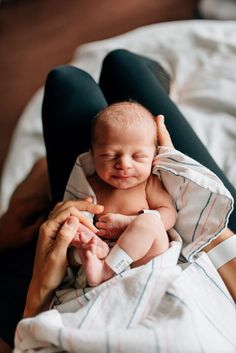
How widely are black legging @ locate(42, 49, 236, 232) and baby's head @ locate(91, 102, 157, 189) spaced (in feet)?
0.36

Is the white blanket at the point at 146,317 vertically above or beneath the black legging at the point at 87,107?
beneath

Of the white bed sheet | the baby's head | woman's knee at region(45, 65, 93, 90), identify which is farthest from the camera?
the white bed sheet

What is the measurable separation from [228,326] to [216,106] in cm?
67

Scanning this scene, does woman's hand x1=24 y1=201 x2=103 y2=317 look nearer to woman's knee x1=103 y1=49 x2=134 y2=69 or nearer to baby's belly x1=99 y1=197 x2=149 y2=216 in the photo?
baby's belly x1=99 y1=197 x2=149 y2=216

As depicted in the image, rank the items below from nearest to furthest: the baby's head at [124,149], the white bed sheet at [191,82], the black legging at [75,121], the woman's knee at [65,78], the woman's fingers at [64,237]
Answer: the woman's fingers at [64,237] → the baby's head at [124,149] → the black legging at [75,121] → the woman's knee at [65,78] → the white bed sheet at [191,82]

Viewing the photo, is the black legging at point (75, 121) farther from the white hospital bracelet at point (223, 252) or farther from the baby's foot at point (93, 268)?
the baby's foot at point (93, 268)

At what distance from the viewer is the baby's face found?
2.78 feet

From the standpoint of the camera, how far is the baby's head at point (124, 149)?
85cm

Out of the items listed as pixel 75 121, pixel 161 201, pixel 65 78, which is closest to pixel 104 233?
pixel 161 201

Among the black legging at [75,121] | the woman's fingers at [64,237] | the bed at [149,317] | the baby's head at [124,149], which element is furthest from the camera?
the black legging at [75,121]

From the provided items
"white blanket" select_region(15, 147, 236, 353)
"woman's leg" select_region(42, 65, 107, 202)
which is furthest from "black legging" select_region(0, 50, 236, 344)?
"white blanket" select_region(15, 147, 236, 353)

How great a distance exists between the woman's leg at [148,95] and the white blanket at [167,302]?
85mm

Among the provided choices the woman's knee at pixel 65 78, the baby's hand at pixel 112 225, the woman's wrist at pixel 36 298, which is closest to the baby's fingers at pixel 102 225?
the baby's hand at pixel 112 225

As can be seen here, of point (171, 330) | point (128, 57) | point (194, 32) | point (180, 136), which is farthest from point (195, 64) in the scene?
point (171, 330)
